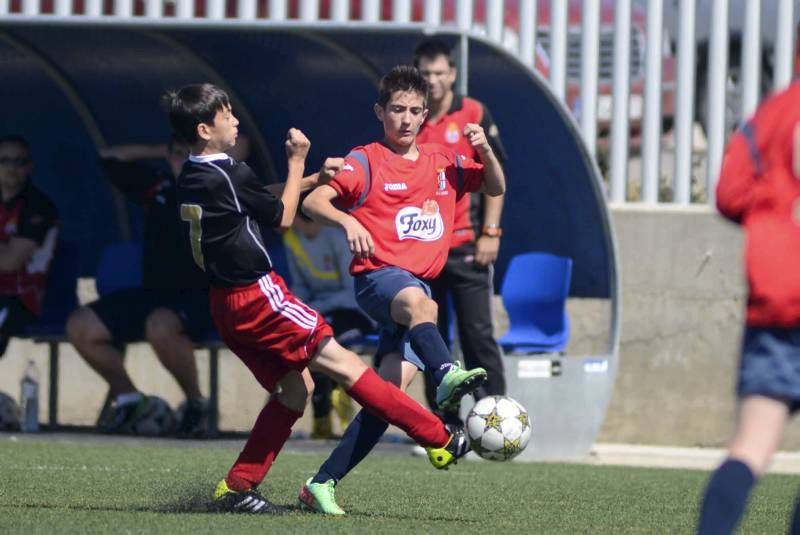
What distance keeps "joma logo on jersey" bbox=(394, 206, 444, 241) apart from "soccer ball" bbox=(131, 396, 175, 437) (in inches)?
161

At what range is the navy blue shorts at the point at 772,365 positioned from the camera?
3990mm

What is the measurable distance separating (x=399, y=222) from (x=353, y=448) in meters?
1.00

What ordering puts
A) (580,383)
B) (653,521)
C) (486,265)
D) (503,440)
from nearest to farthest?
1. (653,521)
2. (503,440)
3. (486,265)
4. (580,383)

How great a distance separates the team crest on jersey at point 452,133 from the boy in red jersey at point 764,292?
503cm

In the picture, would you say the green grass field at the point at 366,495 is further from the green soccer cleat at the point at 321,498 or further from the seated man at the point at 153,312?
the seated man at the point at 153,312

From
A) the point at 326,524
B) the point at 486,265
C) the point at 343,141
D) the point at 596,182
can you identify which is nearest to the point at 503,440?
the point at 326,524

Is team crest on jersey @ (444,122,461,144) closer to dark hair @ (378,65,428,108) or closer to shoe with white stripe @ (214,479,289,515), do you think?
dark hair @ (378,65,428,108)

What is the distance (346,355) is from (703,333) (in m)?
5.67

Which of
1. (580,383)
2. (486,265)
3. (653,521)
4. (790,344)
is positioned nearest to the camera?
(790,344)

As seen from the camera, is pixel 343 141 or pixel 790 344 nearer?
pixel 790 344

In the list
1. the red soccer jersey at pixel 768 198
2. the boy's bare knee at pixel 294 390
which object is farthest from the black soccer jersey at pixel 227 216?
the red soccer jersey at pixel 768 198

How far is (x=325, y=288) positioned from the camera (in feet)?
35.1

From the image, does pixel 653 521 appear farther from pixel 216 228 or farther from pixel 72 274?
pixel 72 274

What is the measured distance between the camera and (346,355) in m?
6.04
